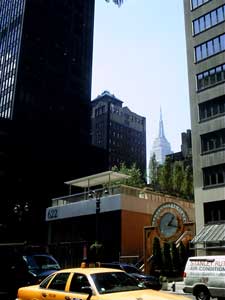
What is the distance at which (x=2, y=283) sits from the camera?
57.0 feet

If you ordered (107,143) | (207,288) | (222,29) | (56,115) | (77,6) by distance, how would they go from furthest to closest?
(107,143) → (77,6) → (56,115) → (222,29) → (207,288)

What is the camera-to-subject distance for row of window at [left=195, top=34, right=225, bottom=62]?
38.7m

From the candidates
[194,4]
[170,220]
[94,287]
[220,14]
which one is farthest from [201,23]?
[94,287]

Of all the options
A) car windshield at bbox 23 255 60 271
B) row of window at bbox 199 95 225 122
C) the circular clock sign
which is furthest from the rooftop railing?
car windshield at bbox 23 255 60 271

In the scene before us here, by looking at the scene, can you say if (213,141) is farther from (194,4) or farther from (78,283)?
(78,283)

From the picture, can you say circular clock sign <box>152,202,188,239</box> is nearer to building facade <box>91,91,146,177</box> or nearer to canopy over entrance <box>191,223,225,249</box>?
canopy over entrance <box>191,223,225,249</box>

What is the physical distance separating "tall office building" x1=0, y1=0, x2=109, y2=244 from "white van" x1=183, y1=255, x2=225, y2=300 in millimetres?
51751

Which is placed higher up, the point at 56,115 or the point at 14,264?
the point at 56,115

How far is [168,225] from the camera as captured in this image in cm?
3144

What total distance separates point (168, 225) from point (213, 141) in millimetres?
10512

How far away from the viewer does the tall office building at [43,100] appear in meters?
71.9

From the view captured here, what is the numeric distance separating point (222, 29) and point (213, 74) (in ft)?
14.2

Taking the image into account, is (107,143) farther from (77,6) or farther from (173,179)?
(173,179)

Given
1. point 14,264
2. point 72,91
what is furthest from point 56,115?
point 14,264
